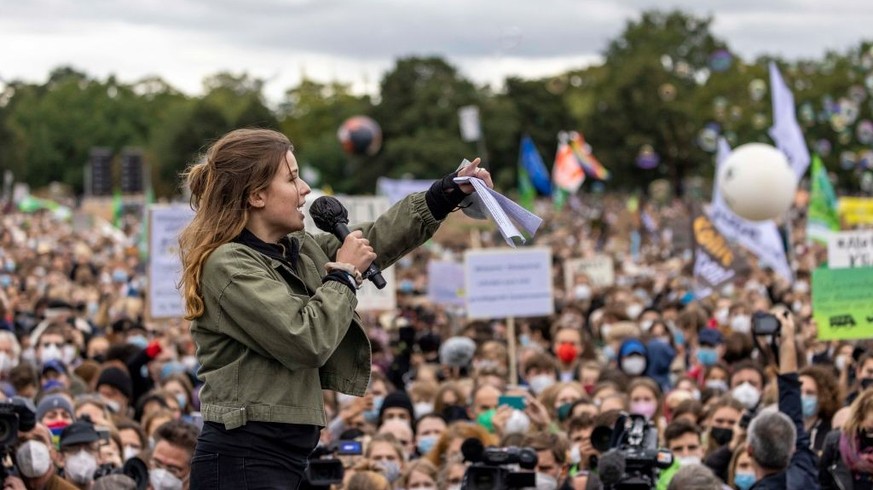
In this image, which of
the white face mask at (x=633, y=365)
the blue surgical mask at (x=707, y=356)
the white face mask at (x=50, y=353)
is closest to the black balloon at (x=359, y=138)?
the blue surgical mask at (x=707, y=356)

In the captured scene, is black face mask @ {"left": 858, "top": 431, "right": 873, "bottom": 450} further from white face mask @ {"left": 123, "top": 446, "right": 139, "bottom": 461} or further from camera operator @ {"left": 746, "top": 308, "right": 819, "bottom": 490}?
white face mask @ {"left": 123, "top": 446, "right": 139, "bottom": 461}

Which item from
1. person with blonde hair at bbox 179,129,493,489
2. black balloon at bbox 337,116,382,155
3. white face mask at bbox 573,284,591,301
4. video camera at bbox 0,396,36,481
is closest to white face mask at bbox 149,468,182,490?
video camera at bbox 0,396,36,481

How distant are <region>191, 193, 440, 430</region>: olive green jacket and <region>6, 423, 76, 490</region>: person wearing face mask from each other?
187cm

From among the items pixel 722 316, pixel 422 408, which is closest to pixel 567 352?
pixel 422 408

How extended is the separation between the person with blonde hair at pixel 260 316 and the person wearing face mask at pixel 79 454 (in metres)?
2.58

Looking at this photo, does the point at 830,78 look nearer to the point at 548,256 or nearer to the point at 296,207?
the point at 548,256

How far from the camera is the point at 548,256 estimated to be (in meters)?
13.6

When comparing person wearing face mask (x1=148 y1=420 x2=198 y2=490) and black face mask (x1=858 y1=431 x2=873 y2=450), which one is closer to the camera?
black face mask (x1=858 y1=431 x2=873 y2=450)

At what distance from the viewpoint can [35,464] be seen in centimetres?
536

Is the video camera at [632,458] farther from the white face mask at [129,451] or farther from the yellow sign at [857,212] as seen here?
the yellow sign at [857,212]

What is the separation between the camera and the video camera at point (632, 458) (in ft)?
16.9

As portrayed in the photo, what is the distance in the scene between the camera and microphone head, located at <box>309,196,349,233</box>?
3.76m

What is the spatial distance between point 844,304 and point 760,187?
181 inches

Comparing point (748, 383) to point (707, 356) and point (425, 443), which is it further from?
point (707, 356)
